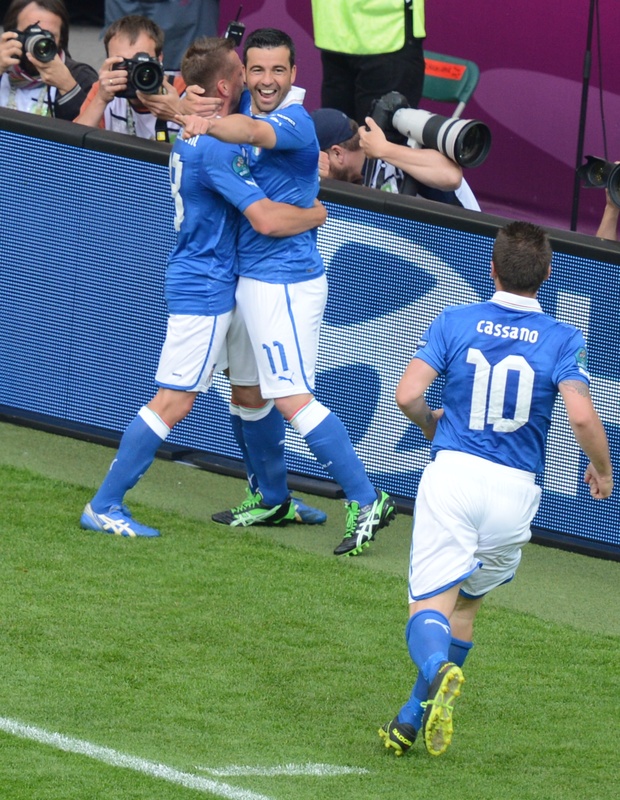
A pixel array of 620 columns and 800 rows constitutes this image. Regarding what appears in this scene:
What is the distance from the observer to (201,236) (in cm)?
656

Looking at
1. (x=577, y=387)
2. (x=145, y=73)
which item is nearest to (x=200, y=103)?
(x=145, y=73)

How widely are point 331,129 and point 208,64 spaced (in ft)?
4.54

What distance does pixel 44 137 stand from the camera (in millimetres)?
7695

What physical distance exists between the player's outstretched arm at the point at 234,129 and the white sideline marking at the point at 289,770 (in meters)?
2.36

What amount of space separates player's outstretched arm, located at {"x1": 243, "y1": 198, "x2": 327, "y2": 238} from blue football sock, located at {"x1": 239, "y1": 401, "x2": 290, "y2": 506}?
0.81 meters

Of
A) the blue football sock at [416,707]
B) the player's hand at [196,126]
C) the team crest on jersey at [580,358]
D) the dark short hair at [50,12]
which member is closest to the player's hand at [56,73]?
the dark short hair at [50,12]

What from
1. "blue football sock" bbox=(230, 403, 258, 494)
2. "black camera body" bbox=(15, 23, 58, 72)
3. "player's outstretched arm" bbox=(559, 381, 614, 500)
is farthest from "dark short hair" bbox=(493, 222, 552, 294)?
"black camera body" bbox=(15, 23, 58, 72)

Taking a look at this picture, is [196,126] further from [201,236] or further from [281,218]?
[201,236]

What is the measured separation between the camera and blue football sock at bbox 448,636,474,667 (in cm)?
497

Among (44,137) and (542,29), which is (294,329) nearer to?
(44,137)

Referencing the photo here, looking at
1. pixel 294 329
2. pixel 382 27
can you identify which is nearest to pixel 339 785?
pixel 294 329

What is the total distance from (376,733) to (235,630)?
95 cm

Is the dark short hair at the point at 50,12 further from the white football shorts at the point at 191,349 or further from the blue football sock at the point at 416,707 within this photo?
the blue football sock at the point at 416,707

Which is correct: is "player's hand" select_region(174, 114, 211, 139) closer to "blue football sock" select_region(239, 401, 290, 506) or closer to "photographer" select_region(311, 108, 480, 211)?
"blue football sock" select_region(239, 401, 290, 506)
